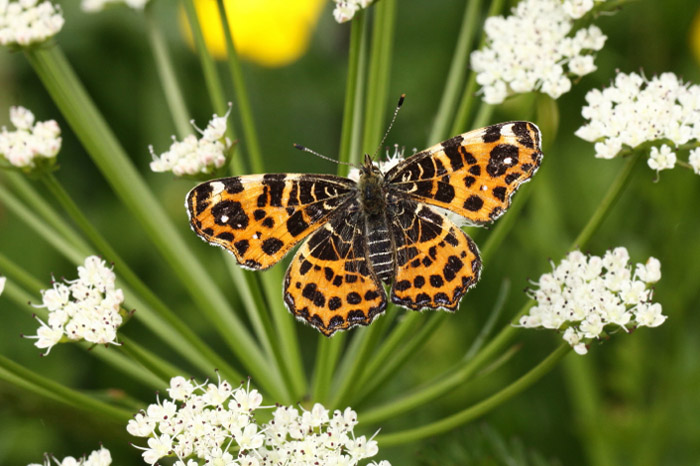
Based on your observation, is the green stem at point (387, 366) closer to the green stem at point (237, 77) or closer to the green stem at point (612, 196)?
the green stem at point (612, 196)

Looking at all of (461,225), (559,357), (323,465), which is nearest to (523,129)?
(461,225)

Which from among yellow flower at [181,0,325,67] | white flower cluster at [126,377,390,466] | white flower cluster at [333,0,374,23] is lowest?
white flower cluster at [126,377,390,466]

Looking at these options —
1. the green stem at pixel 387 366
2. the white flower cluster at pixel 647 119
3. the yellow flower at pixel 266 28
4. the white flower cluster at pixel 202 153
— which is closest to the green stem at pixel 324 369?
the green stem at pixel 387 366

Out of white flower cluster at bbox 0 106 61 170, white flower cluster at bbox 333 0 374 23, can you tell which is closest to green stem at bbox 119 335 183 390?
white flower cluster at bbox 0 106 61 170

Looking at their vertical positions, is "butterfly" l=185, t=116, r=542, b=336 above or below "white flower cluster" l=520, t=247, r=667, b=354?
above

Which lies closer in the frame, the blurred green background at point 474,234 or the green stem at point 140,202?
the green stem at point 140,202

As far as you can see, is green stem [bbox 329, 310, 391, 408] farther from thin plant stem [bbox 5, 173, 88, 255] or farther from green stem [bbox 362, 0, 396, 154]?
thin plant stem [bbox 5, 173, 88, 255]
